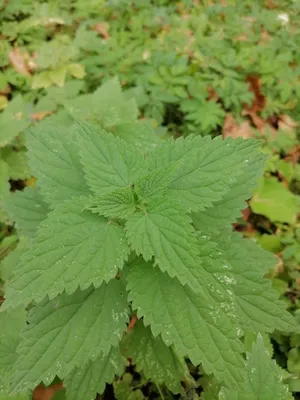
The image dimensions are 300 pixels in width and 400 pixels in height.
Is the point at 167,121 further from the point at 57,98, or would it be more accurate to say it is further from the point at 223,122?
the point at 57,98

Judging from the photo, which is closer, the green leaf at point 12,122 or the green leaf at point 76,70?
the green leaf at point 12,122

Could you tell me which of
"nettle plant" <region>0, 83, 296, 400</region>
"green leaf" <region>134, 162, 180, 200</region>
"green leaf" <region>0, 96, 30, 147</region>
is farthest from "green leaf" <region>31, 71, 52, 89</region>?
"green leaf" <region>134, 162, 180, 200</region>

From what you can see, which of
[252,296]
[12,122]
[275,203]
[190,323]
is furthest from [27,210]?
[275,203]

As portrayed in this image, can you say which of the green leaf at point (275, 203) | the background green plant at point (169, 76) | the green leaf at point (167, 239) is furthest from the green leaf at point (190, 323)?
the green leaf at point (275, 203)

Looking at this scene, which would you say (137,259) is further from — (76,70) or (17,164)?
(76,70)

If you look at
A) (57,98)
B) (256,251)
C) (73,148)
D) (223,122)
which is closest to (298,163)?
(223,122)

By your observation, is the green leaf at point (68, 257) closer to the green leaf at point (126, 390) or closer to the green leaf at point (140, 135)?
the green leaf at point (140, 135)

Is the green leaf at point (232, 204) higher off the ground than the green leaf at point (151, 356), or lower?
higher
